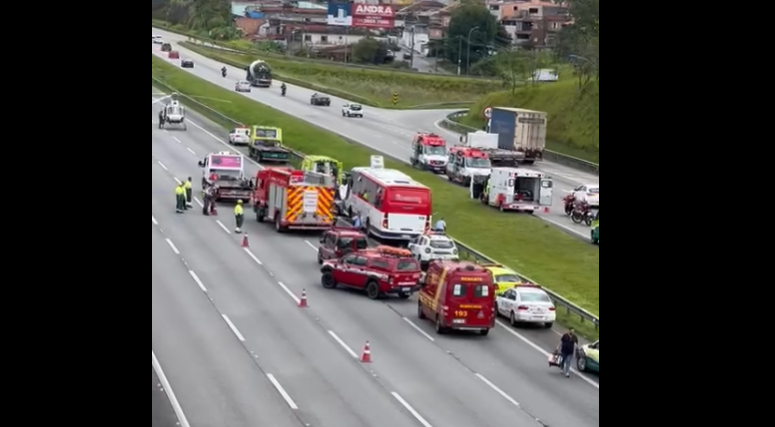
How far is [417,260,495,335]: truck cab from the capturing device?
102ft

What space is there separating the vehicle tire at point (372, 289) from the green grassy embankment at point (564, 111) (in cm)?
3878

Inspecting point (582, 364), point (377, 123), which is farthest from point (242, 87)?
point (582, 364)

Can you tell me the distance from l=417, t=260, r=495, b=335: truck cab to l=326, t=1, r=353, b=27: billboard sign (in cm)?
10445

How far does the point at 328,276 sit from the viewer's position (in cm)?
3650

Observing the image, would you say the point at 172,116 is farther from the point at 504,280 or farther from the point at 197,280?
the point at 504,280

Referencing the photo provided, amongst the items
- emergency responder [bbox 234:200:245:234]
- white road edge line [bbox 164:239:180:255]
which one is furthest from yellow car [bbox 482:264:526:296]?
emergency responder [bbox 234:200:245:234]

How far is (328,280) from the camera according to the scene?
120 feet

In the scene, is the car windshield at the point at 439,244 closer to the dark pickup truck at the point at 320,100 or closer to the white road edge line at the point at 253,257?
the white road edge line at the point at 253,257

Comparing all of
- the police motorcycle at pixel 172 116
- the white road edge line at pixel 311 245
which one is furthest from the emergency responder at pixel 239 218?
the police motorcycle at pixel 172 116

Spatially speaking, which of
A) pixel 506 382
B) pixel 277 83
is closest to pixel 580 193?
pixel 506 382

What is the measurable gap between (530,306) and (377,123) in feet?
197
